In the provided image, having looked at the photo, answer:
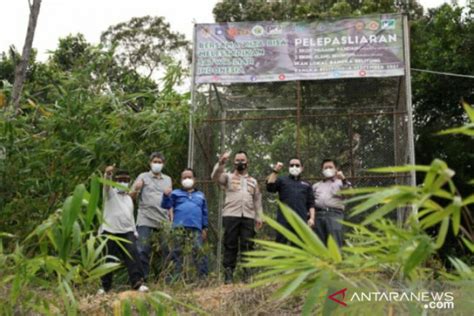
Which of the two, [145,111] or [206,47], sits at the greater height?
[206,47]

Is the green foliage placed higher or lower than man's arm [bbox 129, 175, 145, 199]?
lower

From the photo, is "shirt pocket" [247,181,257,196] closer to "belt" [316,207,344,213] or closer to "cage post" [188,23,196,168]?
"belt" [316,207,344,213]

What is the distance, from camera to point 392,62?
773 cm

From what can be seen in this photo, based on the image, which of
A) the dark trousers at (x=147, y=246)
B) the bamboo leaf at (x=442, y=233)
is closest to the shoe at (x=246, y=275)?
the dark trousers at (x=147, y=246)

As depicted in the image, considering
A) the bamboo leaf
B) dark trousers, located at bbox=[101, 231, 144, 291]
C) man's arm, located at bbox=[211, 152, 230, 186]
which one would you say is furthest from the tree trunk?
the bamboo leaf

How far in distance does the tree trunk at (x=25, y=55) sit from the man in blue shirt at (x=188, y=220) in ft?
5.28

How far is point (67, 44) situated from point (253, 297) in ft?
40.4

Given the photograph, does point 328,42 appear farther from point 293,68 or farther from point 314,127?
point 314,127

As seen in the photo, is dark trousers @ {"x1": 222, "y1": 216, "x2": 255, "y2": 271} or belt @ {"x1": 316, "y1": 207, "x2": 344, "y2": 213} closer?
dark trousers @ {"x1": 222, "y1": 216, "x2": 255, "y2": 271}

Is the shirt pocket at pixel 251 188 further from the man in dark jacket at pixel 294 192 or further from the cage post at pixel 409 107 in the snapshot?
the cage post at pixel 409 107

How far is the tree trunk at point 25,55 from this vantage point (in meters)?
6.49

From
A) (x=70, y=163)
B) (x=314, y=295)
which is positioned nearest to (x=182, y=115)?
(x=70, y=163)

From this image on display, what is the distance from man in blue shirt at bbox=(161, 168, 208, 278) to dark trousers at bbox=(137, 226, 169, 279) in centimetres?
13

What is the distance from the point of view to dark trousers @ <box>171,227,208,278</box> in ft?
Result: 18.9
